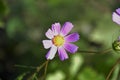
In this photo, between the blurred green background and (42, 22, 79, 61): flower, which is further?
the blurred green background

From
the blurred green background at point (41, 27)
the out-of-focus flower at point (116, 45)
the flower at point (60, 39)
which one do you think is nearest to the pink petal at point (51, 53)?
the flower at point (60, 39)

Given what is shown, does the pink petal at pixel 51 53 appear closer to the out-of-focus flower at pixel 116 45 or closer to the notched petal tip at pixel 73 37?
the notched petal tip at pixel 73 37

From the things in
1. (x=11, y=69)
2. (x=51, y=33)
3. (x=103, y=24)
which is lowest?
(x=11, y=69)

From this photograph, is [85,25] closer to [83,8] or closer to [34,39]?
[83,8]

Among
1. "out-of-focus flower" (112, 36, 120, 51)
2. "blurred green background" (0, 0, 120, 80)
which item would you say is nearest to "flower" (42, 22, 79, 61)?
"out-of-focus flower" (112, 36, 120, 51)

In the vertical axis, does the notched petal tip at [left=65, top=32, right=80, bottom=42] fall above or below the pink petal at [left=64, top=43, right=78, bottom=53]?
above

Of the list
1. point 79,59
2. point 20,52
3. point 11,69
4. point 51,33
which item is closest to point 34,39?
point 20,52

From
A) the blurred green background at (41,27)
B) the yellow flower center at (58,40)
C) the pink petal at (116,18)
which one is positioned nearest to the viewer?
the pink petal at (116,18)

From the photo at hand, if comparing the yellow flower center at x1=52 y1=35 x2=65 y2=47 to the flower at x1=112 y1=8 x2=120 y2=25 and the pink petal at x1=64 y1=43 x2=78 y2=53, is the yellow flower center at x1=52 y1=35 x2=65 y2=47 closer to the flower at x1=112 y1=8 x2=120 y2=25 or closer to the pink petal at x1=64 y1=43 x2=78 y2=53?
the pink petal at x1=64 y1=43 x2=78 y2=53
